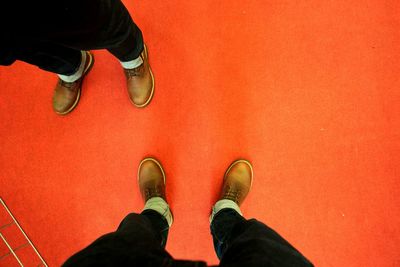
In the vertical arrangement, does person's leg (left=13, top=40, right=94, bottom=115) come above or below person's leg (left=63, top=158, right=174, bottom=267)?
above

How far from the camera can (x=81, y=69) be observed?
1.19m

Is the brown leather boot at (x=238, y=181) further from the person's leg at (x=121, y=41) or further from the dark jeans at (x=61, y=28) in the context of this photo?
the dark jeans at (x=61, y=28)

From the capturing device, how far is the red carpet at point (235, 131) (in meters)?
1.21

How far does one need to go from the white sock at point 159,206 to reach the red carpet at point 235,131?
124 millimetres

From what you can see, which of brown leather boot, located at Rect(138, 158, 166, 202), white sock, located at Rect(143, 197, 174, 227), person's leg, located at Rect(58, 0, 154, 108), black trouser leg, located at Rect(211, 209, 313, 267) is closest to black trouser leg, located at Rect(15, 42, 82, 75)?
person's leg, located at Rect(58, 0, 154, 108)

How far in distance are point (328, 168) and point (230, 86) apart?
544 mm

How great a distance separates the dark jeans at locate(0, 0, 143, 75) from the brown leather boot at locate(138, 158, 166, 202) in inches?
19.4

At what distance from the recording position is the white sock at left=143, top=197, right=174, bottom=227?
Answer: 41.1 inches

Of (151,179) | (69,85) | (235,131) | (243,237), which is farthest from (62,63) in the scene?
(243,237)

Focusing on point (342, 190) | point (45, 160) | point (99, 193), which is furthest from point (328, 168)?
point (45, 160)

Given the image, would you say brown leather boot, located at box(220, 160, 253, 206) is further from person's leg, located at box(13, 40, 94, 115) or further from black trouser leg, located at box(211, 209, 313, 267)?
person's leg, located at box(13, 40, 94, 115)

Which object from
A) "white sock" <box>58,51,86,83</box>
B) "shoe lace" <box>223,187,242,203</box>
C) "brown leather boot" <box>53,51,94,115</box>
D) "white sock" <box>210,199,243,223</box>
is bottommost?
"white sock" <box>210,199,243,223</box>

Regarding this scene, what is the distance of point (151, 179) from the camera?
117 cm

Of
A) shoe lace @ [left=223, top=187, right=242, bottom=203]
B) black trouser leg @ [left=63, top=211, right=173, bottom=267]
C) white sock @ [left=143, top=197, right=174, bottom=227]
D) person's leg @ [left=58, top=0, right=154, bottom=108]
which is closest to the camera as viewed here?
black trouser leg @ [left=63, top=211, right=173, bottom=267]
